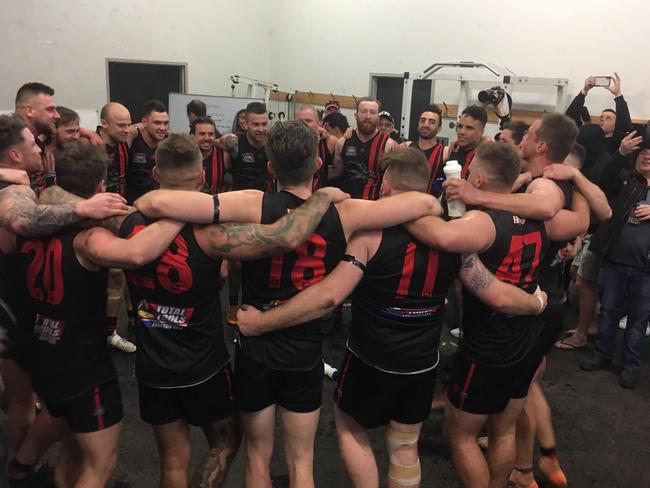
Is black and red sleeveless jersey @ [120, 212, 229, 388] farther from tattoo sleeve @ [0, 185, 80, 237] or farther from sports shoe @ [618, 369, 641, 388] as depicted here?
sports shoe @ [618, 369, 641, 388]

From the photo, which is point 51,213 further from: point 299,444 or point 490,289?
point 490,289

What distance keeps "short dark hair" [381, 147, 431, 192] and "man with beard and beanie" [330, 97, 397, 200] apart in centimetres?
273

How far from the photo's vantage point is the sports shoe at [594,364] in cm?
390

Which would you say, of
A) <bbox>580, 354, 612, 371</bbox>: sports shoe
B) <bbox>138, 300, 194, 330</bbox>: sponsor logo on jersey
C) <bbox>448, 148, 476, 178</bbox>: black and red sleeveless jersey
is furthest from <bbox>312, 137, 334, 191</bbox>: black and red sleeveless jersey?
<bbox>138, 300, 194, 330</bbox>: sponsor logo on jersey

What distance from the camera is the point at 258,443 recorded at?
201 centimetres

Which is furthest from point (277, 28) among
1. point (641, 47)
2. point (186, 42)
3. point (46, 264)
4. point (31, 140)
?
point (46, 264)

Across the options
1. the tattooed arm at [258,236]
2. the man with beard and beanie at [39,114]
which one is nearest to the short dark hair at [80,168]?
the tattooed arm at [258,236]

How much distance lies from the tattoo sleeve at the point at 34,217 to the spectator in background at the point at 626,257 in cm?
355

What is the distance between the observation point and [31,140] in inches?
90.0

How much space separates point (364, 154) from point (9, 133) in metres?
3.05

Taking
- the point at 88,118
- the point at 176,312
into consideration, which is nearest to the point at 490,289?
the point at 176,312

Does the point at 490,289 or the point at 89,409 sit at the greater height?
the point at 490,289

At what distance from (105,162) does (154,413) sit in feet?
3.12

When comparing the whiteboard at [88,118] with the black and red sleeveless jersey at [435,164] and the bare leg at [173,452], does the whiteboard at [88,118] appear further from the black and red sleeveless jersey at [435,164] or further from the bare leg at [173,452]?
the bare leg at [173,452]
